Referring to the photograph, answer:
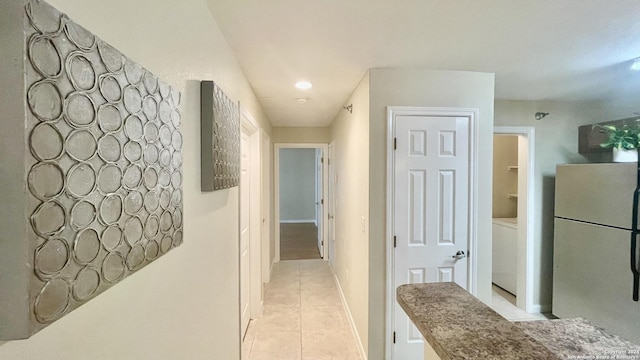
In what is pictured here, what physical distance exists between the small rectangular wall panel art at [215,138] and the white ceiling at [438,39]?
0.44 meters

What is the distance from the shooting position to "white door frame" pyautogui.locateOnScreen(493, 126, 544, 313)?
2.92 meters

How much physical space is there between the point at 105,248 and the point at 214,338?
1.11 meters

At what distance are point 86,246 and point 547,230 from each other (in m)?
3.86

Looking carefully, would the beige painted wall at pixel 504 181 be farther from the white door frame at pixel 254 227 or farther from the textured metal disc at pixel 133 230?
the textured metal disc at pixel 133 230

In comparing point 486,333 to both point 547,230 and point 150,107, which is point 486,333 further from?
point 547,230

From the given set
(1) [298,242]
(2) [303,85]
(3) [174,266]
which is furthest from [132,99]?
(1) [298,242]

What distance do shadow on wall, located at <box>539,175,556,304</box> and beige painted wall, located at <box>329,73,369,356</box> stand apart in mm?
2113

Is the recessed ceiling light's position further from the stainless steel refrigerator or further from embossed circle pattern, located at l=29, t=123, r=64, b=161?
the stainless steel refrigerator

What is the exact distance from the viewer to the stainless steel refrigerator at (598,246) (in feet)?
7.07

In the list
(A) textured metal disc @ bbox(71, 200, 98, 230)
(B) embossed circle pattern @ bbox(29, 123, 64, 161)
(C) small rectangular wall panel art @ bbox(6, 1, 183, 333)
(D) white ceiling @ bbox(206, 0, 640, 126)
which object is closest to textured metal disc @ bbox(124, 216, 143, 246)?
(C) small rectangular wall panel art @ bbox(6, 1, 183, 333)

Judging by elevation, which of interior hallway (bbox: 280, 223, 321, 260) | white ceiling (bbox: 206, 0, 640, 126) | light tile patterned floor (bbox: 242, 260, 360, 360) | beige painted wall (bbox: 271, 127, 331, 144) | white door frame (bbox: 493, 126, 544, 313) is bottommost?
light tile patterned floor (bbox: 242, 260, 360, 360)

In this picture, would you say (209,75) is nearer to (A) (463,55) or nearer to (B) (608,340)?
(A) (463,55)

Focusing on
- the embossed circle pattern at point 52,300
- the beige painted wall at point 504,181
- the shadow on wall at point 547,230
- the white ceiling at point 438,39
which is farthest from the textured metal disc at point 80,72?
the beige painted wall at point 504,181

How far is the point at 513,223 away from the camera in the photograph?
3.41m
